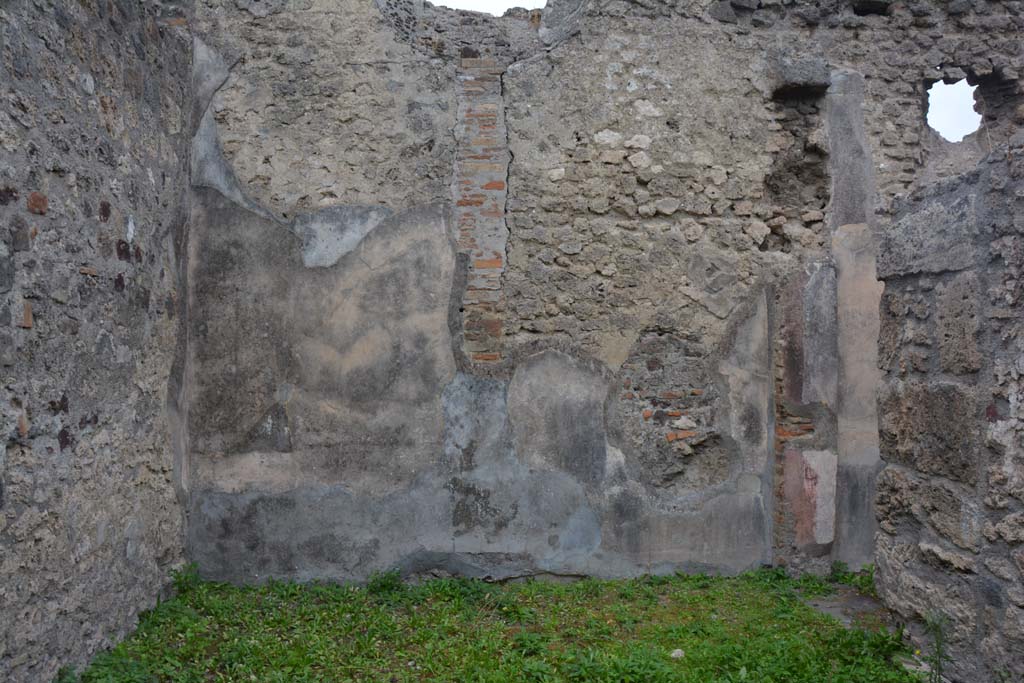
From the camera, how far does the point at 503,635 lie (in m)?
3.60

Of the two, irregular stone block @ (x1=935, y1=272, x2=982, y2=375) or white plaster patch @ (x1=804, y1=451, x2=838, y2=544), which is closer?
irregular stone block @ (x1=935, y1=272, x2=982, y2=375)

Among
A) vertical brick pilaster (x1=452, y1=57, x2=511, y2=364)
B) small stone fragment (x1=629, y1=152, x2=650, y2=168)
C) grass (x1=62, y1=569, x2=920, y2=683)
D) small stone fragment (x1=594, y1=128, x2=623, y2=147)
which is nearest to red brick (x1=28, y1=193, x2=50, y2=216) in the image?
grass (x1=62, y1=569, x2=920, y2=683)

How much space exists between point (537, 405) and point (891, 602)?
6.62 feet

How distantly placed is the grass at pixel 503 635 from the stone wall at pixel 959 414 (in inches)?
15.3

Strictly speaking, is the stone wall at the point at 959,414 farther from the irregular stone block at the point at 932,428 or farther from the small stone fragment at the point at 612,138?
the small stone fragment at the point at 612,138

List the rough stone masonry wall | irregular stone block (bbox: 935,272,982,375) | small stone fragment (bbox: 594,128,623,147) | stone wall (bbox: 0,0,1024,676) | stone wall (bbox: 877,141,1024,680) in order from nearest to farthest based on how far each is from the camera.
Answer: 1. stone wall (bbox: 877,141,1024,680)
2. irregular stone block (bbox: 935,272,982,375)
3. the rough stone masonry wall
4. stone wall (bbox: 0,0,1024,676)
5. small stone fragment (bbox: 594,128,623,147)

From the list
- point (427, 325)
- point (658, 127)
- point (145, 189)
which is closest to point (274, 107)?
point (145, 189)

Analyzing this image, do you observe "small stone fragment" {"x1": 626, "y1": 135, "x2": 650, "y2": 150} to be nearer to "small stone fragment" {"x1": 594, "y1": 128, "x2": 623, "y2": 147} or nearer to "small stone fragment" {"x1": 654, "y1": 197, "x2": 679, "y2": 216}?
"small stone fragment" {"x1": 594, "y1": 128, "x2": 623, "y2": 147}

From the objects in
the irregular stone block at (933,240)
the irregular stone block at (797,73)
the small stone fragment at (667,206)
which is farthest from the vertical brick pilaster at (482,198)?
the irregular stone block at (933,240)

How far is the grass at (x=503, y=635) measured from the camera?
3123mm

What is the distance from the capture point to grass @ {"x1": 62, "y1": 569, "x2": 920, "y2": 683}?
10.2 feet

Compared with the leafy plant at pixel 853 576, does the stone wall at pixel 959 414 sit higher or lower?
higher

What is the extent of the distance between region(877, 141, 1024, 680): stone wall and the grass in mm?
389

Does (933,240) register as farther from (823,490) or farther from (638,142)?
(823,490)
